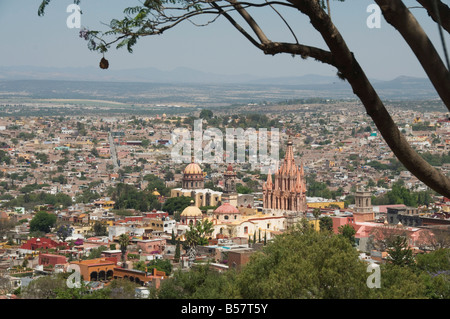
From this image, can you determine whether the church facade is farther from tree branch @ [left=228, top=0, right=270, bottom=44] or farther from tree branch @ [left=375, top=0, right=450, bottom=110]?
tree branch @ [left=375, top=0, right=450, bottom=110]

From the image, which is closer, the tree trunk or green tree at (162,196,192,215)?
the tree trunk

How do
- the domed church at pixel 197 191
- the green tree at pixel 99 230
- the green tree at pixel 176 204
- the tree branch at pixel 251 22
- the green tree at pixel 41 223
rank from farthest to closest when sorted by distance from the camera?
the domed church at pixel 197 191
the green tree at pixel 176 204
the green tree at pixel 41 223
the green tree at pixel 99 230
the tree branch at pixel 251 22

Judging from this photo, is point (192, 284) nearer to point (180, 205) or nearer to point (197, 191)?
point (180, 205)

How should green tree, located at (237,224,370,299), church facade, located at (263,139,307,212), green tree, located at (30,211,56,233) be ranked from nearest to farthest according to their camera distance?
green tree, located at (237,224,370,299) → church facade, located at (263,139,307,212) → green tree, located at (30,211,56,233)

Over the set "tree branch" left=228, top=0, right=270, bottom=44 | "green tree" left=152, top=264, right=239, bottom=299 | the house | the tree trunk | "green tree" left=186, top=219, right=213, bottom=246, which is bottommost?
the house

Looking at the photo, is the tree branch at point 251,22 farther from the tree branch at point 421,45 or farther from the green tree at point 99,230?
the green tree at point 99,230

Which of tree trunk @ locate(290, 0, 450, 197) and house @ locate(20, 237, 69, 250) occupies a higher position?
tree trunk @ locate(290, 0, 450, 197)

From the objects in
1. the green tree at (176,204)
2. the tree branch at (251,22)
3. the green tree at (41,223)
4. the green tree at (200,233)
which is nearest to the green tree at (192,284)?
the tree branch at (251,22)

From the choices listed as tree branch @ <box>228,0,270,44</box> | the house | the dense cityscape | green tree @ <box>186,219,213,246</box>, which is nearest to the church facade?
the dense cityscape
